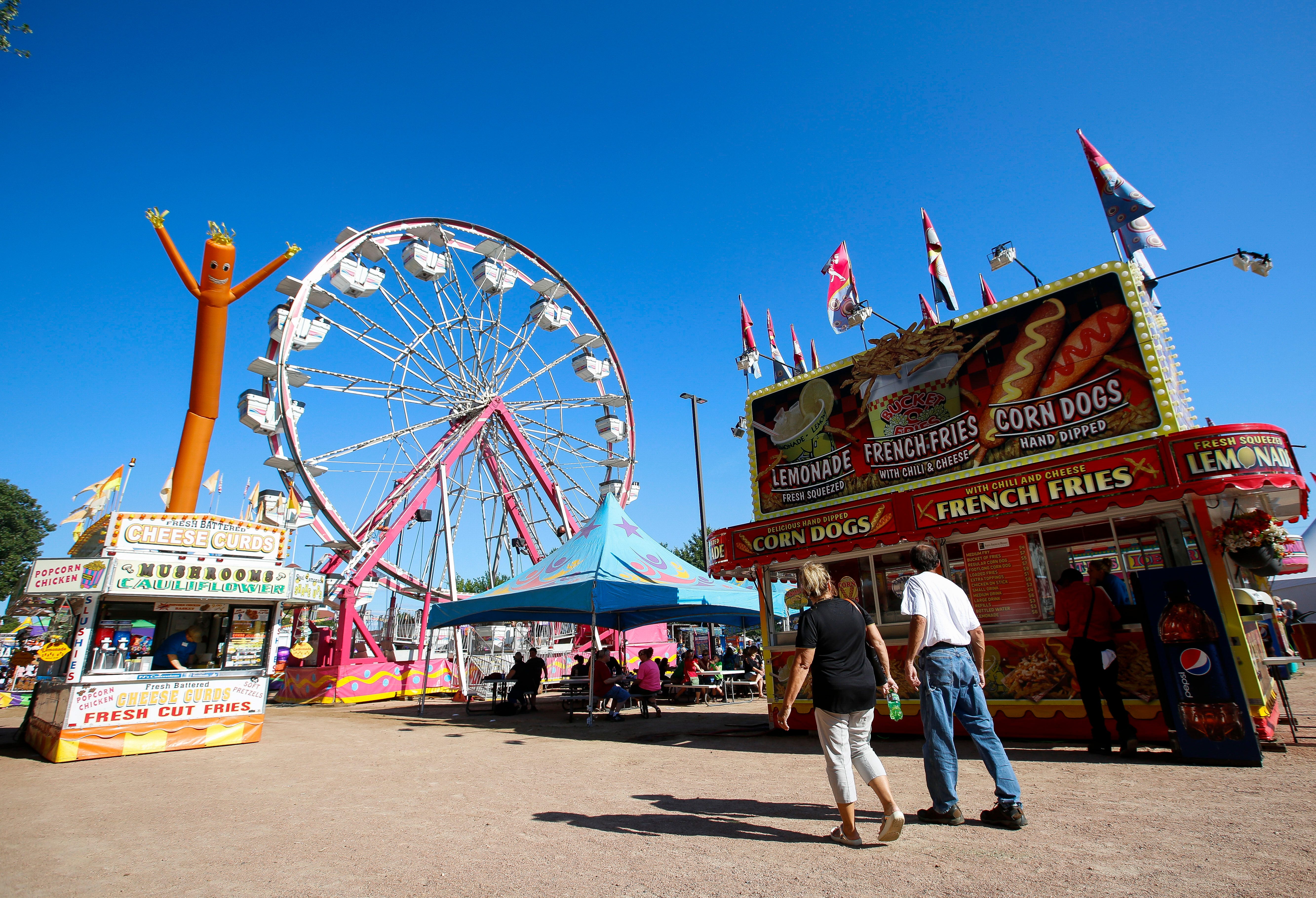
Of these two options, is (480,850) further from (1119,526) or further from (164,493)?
(164,493)

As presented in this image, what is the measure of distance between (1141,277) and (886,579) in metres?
4.56

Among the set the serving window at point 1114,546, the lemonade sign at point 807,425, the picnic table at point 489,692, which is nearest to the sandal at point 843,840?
the serving window at point 1114,546

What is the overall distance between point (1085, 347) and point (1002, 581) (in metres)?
2.63

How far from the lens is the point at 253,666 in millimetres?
9195

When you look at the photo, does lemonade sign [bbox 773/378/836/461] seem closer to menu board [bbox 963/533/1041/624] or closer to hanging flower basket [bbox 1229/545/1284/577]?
menu board [bbox 963/533/1041/624]

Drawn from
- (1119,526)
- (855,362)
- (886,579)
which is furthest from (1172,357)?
(886,579)

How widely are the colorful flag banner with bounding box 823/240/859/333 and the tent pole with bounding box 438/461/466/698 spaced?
11076 mm

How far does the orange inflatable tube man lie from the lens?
1140cm

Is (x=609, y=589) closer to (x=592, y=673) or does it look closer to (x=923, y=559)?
(x=592, y=673)

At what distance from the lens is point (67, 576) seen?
804 centimetres

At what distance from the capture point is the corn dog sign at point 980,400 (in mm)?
6832

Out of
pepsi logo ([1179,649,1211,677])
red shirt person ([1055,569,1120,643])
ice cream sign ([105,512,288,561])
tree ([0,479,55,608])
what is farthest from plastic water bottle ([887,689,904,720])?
tree ([0,479,55,608])

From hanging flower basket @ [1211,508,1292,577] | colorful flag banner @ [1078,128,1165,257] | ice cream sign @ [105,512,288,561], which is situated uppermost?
colorful flag banner @ [1078,128,1165,257]

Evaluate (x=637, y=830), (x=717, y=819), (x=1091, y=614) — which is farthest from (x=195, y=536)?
(x=1091, y=614)
